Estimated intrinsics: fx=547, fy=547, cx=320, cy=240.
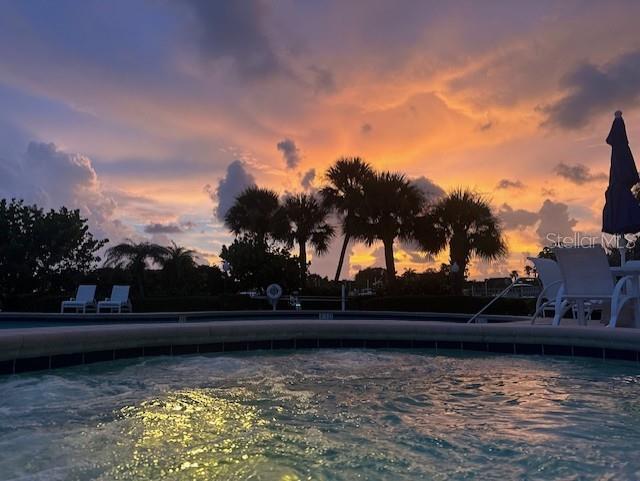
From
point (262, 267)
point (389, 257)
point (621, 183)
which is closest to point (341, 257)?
point (389, 257)

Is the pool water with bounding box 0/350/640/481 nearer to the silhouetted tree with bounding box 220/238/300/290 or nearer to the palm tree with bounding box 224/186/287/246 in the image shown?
the silhouetted tree with bounding box 220/238/300/290

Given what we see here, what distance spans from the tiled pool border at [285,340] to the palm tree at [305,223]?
19317mm

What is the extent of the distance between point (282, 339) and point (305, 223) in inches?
776

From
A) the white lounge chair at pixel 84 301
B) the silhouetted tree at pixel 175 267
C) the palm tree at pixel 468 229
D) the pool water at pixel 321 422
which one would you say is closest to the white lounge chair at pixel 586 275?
the pool water at pixel 321 422

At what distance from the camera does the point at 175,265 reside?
2502cm

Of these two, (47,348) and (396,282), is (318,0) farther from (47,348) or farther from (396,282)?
(396,282)

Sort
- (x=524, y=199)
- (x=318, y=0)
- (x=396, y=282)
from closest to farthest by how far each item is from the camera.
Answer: (x=318, y=0)
(x=524, y=199)
(x=396, y=282)

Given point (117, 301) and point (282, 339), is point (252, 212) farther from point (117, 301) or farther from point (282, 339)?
point (282, 339)

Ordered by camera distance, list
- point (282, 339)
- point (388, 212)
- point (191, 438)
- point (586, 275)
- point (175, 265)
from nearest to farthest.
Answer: point (191, 438) → point (282, 339) → point (586, 275) → point (388, 212) → point (175, 265)

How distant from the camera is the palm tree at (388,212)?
21.9 meters

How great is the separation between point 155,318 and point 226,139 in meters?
4.72

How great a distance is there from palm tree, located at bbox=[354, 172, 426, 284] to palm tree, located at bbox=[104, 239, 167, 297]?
30.9ft

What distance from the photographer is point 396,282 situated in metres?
20.0

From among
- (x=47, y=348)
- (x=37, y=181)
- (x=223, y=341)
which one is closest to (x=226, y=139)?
(x=37, y=181)
